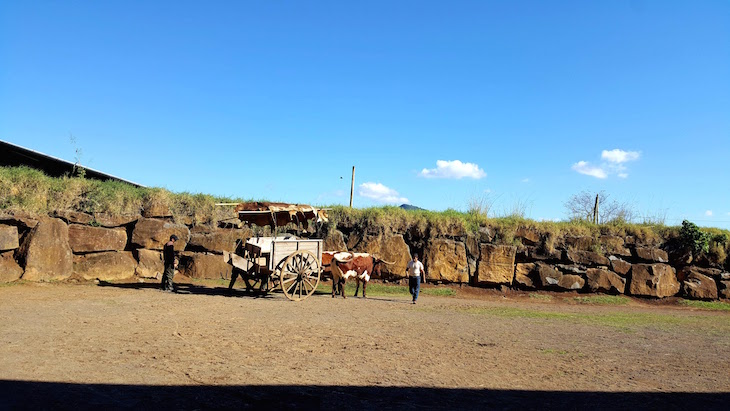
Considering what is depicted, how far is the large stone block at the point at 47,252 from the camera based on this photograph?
13281 millimetres

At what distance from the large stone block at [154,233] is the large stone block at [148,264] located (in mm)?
232

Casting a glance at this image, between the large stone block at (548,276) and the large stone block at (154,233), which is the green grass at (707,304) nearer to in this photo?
the large stone block at (548,276)

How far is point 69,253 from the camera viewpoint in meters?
14.2

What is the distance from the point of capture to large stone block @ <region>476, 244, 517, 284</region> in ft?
57.7

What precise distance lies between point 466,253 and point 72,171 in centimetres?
1486

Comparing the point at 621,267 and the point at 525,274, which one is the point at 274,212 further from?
the point at 621,267

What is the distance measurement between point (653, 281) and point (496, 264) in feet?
18.4

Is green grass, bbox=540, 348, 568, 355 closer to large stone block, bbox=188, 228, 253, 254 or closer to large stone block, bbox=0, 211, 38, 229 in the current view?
large stone block, bbox=188, 228, 253, 254

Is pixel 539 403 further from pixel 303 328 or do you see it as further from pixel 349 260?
pixel 349 260

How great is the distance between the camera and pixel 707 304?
16.9 metres

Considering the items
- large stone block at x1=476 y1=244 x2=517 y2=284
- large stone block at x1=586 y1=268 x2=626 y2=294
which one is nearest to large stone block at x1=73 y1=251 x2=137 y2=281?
large stone block at x1=476 y1=244 x2=517 y2=284

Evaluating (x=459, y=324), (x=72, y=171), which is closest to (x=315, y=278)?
(x=459, y=324)

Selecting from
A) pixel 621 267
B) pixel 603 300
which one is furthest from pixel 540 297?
pixel 621 267

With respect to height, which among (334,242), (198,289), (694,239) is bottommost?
(198,289)
